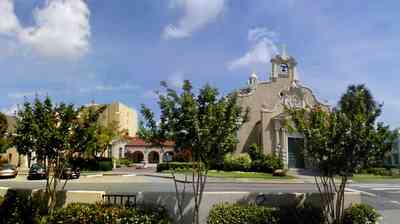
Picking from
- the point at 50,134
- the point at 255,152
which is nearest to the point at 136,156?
the point at 255,152

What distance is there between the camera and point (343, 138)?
10.3m

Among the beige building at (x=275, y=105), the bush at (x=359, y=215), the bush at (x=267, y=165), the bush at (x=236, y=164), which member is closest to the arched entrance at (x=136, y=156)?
the beige building at (x=275, y=105)

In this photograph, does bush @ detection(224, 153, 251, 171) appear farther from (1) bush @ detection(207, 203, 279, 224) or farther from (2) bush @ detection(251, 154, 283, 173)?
(1) bush @ detection(207, 203, 279, 224)

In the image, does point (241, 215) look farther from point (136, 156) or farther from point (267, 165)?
point (136, 156)

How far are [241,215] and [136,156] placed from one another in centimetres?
5776

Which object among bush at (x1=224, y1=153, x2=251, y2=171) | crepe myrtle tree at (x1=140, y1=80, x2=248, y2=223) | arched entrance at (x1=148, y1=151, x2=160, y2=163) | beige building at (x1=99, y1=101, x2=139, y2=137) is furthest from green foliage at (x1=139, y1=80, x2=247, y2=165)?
beige building at (x1=99, y1=101, x2=139, y2=137)

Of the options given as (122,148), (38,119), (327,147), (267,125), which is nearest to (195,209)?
(327,147)

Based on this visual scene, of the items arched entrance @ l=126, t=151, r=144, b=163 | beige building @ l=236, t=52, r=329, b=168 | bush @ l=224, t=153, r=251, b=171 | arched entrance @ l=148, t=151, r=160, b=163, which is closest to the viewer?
bush @ l=224, t=153, r=251, b=171

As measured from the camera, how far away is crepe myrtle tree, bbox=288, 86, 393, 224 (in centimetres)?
1020

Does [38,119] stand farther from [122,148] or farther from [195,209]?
[122,148]

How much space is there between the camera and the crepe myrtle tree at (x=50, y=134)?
10094 millimetres

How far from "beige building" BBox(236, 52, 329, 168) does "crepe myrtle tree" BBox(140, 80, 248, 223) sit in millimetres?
27772

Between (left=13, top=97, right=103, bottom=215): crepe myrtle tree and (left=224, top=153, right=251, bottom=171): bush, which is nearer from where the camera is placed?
(left=13, top=97, right=103, bottom=215): crepe myrtle tree

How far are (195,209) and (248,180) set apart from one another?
1913cm
